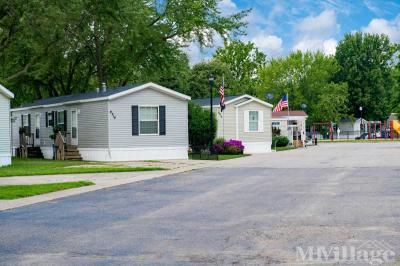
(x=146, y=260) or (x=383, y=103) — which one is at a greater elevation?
(x=383, y=103)

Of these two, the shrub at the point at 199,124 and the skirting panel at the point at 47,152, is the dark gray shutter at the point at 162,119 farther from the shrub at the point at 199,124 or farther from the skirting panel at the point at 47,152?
the skirting panel at the point at 47,152

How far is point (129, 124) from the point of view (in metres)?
31.0

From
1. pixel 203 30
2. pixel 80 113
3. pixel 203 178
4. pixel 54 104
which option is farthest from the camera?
pixel 203 30

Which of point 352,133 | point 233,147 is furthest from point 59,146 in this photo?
point 352,133

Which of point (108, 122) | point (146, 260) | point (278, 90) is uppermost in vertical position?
point (278, 90)

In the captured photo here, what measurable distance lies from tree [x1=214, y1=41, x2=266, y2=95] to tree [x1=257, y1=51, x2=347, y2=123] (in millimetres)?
7271

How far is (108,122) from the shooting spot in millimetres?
Answer: 30547

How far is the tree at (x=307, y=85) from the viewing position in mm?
76500

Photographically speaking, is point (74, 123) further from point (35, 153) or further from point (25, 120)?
point (25, 120)

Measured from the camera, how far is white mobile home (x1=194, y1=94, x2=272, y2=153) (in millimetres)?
39250

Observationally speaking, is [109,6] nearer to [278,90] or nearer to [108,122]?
[108,122]

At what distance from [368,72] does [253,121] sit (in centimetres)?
5122

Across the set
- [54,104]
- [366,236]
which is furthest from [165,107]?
[366,236]

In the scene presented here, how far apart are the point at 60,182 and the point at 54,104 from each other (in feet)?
59.4
